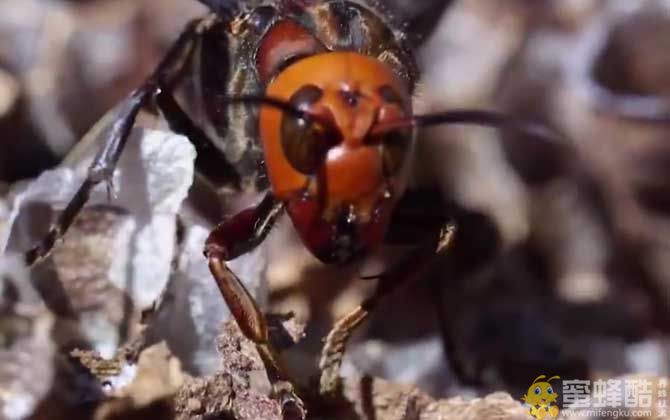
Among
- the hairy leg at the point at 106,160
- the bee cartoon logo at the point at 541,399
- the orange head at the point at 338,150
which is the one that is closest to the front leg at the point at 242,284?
the orange head at the point at 338,150

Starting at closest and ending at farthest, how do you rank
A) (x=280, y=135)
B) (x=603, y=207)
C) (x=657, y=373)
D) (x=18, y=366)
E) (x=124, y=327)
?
1. (x=280, y=135)
2. (x=18, y=366)
3. (x=124, y=327)
4. (x=657, y=373)
5. (x=603, y=207)

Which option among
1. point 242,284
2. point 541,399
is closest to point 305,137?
point 242,284

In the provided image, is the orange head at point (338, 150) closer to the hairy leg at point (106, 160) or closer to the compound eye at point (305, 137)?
the compound eye at point (305, 137)

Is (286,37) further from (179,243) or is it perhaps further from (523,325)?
(523,325)

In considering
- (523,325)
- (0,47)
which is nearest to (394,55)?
(523,325)

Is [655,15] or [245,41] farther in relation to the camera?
[655,15]

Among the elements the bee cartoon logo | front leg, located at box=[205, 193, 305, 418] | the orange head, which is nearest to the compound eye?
the orange head

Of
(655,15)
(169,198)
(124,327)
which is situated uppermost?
(655,15)
